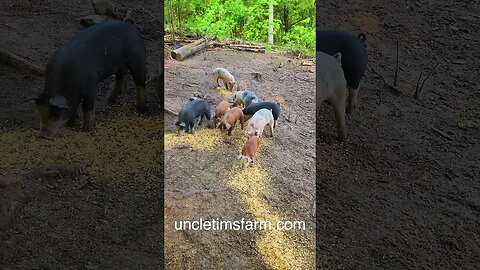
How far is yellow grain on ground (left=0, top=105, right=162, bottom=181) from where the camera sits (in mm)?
3107

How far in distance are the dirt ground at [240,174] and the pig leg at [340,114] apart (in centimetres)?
31

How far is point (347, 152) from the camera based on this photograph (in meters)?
3.48

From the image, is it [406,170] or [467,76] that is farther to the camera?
[467,76]

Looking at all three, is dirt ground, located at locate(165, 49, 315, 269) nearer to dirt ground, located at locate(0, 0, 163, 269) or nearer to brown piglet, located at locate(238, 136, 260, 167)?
brown piglet, located at locate(238, 136, 260, 167)

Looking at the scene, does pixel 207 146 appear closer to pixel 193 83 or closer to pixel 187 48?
pixel 193 83

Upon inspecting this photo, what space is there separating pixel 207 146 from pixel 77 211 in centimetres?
69

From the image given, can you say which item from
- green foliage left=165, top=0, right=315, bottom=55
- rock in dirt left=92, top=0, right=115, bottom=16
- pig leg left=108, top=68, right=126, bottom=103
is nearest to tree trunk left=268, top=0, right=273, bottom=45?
green foliage left=165, top=0, right=315, bottom=55

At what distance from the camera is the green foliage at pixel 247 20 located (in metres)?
3.26

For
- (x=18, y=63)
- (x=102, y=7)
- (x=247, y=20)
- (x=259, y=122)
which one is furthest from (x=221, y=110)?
(x=102, y=7)

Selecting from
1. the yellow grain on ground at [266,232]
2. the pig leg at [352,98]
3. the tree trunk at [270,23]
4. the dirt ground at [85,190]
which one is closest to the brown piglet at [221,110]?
the yellow grain on ground at [266,232]

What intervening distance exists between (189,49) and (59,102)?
2.45ft

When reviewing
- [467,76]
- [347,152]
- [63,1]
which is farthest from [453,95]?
[63,1]

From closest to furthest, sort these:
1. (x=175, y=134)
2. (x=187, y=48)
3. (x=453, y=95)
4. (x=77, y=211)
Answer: (x=77, y=211), (x=175, y=134), (x=187, y=48), (x=453, y=95)

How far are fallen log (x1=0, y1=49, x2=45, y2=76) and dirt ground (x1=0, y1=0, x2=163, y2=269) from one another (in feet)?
0.14
